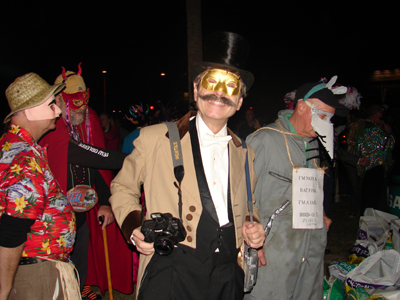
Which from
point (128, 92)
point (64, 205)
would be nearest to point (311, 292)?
point (64, 205)

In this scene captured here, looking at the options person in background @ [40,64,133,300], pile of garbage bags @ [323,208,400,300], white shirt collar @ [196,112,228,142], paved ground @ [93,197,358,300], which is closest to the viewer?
white shirt collar @ [196,112,228,142]

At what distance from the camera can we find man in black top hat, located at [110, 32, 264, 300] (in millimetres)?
1604

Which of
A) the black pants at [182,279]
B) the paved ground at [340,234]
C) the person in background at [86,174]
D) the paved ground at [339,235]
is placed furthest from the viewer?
the paved ground at [340,234]

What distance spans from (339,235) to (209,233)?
16.0 ft

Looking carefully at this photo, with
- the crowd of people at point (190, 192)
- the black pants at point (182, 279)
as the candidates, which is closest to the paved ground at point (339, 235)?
the crowd of people at point (190, 192)

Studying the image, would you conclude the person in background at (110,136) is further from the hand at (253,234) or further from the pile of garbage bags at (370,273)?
the hand at (253,234)

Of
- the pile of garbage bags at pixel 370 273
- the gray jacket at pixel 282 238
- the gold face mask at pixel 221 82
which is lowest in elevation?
the pile of garbage bags at pixel 370 273

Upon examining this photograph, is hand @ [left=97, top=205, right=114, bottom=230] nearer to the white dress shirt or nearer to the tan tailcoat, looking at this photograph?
the tan tailcoat

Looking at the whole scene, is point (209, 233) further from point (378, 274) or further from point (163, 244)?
point (378, 274)

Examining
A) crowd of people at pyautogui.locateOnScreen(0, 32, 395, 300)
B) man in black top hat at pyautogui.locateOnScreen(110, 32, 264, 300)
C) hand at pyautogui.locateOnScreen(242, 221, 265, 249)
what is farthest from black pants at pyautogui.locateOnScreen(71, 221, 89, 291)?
hand at pyautogui.locateOnScreen(242, 221, 265, 249)

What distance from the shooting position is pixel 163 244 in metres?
1.39

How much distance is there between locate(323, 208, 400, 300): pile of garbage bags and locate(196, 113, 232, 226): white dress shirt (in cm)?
227

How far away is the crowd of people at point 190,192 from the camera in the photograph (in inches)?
63.4

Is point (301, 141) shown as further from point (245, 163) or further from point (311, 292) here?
point (311, 292)
